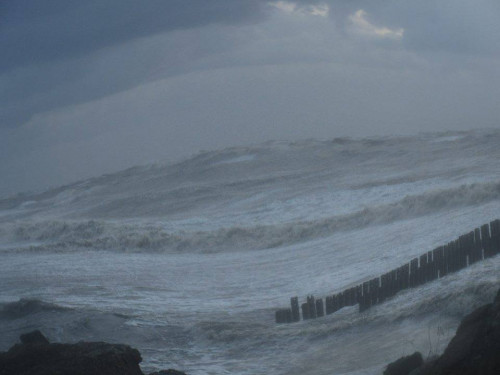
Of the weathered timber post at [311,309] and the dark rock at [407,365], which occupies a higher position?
the dark rock at [407,365]

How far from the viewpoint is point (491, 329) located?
4.41 m

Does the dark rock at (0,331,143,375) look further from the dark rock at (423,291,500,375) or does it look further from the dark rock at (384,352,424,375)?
the dark rock at (423,291,500,375)

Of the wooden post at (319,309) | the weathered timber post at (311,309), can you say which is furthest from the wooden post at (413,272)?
the weathered timber post at (311,309)

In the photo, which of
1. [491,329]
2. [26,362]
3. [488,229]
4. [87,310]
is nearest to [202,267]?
[87,310]

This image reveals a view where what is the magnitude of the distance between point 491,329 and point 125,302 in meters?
9.25

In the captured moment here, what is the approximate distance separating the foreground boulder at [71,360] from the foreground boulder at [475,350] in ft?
7.95

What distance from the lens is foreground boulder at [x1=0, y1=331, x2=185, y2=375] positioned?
5340 mm

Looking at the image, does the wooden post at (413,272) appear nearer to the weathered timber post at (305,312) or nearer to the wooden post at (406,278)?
the wooden post at (406,278)

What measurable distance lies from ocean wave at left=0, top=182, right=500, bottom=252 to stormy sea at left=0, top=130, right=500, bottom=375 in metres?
0.07

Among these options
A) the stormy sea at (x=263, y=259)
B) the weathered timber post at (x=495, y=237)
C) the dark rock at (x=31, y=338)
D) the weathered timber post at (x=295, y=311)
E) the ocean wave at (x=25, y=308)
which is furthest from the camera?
the ocean wave at (x=25, y=308)

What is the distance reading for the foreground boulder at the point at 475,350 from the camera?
403 cm

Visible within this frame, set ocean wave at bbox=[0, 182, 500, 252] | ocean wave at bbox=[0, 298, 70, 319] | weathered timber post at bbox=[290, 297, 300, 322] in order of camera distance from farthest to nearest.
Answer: ocean wave at bbox=[0, 182, 500, 252] → ocean wave at bbox=[0, 298, 70, 319] → weathered timber post at bbox=[290, 297, 300, 322]

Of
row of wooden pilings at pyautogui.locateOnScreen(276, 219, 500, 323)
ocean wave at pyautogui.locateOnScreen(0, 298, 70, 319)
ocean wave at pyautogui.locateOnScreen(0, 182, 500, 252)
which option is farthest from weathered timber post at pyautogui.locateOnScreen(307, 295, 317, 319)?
ocean wave at pyautogui.locateOnScreen(0, 182, 500, 252)

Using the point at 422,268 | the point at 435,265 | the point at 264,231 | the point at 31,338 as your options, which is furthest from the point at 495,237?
the point at 264,231
